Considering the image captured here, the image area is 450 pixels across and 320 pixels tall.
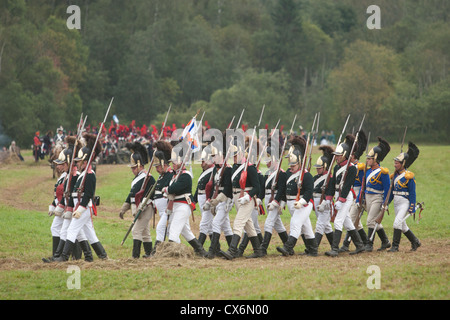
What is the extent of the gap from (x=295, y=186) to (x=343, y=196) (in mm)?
972

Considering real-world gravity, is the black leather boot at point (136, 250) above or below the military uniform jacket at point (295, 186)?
below

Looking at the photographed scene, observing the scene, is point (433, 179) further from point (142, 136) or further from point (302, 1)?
point (302, 1)

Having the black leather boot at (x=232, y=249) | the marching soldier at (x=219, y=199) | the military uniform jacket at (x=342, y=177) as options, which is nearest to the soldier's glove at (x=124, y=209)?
the marching soldier at (x=219, y=199)

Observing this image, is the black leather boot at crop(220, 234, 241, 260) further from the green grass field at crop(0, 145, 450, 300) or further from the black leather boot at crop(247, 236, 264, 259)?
the black leather boot at crop(247, 236, 264, 259)

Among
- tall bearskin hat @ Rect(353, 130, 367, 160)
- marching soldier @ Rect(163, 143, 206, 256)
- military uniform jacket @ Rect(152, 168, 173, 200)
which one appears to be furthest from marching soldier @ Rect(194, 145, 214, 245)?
tall bearskin hat @ Rect(353, 130, 367, 160)

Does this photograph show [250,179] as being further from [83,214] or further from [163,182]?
[83,214]

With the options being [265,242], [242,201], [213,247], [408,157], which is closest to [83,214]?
[213,247]

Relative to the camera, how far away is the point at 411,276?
1039cm

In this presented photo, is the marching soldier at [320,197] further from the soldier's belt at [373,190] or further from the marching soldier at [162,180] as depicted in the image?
the marching soldier at [162,180]

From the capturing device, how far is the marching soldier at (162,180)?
13.7 meters

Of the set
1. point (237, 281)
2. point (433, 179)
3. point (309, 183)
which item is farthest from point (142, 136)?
point (237, 281)

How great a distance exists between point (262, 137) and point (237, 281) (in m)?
6.18

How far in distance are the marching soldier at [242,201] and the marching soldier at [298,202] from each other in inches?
26.4

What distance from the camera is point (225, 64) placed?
7788cm
